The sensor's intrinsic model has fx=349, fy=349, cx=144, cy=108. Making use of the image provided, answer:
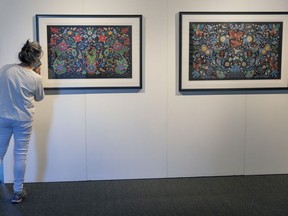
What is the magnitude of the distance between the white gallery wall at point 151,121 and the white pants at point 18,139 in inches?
17.6

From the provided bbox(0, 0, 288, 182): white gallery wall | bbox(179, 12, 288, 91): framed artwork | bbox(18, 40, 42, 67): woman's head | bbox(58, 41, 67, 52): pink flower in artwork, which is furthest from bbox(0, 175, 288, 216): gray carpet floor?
bbox(58, 41, 67, 52): pink flower in artwork

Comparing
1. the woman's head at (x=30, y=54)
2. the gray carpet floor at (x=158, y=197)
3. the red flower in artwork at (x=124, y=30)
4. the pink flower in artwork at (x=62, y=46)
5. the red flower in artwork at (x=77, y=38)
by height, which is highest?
the red flower in artwork at (x=124, y=30)

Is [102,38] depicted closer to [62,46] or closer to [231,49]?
[62,46]

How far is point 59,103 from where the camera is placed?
3.57m

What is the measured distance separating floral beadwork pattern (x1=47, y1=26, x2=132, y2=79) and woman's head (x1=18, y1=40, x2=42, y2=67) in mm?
324

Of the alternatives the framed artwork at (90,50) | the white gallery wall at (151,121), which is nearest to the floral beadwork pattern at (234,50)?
the white gallery wall at (151,121)

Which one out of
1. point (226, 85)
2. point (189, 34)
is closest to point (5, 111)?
point (189, 34)

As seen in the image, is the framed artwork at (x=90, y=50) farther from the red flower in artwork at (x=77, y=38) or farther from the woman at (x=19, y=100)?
the woman at (x=19, y=100)

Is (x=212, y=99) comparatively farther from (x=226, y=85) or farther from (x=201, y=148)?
(x=201, y=148)

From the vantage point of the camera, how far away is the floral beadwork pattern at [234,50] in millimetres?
3602

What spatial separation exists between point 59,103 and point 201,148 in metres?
1.58

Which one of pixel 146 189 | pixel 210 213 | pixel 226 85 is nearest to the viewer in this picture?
pixel 210 213

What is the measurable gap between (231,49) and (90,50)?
146 cm

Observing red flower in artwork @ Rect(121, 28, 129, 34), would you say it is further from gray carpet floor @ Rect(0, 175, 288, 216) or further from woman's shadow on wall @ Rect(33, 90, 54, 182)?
gray carpet floor @ Rect(0, 175, 288, 216)
